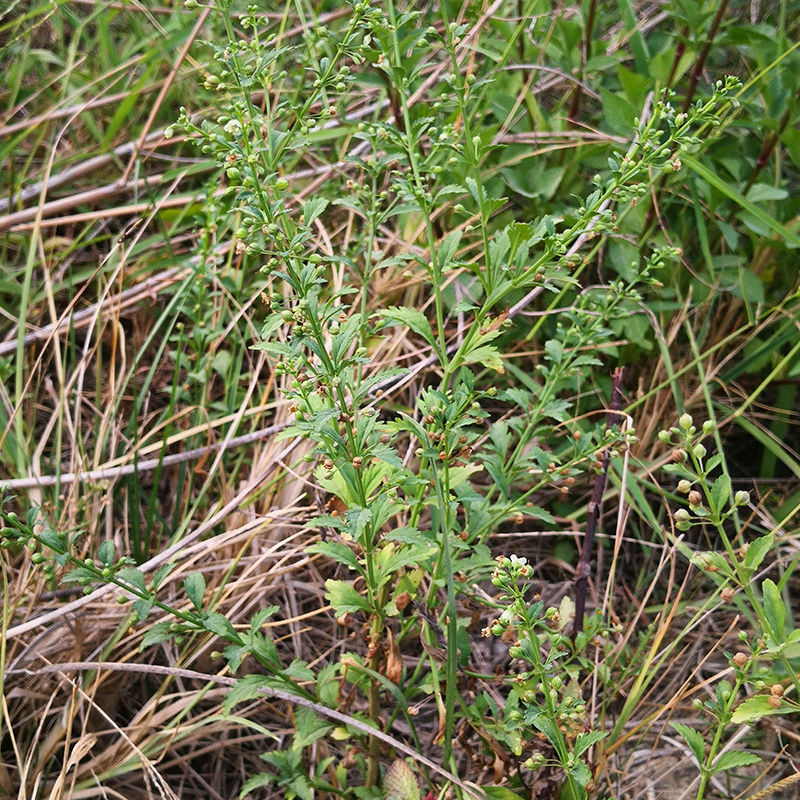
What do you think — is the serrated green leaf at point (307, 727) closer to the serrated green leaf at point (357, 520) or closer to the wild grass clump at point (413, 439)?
the wild grass clump at point (413, 439)

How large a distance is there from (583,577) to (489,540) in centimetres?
35

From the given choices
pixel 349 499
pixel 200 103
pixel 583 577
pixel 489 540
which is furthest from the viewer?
pixel 200 103

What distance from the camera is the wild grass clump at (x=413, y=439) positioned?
4.15 feet

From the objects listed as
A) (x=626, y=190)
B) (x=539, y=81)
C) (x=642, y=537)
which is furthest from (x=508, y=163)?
(x=642, y=537)

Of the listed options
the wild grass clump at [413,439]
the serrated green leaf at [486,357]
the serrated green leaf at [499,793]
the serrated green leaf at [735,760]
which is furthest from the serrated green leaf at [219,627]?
the serrated green leaf at [735,760]

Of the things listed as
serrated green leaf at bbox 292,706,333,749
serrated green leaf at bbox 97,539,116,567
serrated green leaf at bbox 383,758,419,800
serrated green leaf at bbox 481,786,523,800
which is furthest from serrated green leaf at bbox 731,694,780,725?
serrated green leaf at bbox 97,539,116,567

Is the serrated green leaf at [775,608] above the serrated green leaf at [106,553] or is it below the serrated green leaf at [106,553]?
below

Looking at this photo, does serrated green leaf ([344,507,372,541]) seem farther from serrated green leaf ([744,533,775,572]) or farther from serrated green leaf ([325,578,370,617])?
serrated green leaf ([744,533,775,572])

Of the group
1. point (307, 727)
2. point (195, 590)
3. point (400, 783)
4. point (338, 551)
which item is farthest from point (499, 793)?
point (195, 590)

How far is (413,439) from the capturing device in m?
1.74

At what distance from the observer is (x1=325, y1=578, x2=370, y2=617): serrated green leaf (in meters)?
1.32

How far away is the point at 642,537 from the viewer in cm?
195

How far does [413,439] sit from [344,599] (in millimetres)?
473

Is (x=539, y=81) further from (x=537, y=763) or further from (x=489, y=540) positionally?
(x=537, y=763)
